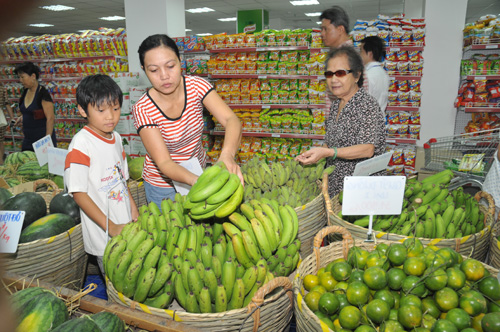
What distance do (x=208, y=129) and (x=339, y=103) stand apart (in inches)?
140

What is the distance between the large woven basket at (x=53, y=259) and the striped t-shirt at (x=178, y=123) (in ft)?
1.96

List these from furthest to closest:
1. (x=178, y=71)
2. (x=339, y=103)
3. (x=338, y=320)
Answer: (x=339, y=103), (x=178, y=71), (x=338, y=320)

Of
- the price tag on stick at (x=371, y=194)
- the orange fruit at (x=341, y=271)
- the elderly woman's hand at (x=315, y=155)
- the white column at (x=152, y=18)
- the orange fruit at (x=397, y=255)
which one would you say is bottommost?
the orange fruit at (x=341, y=271)

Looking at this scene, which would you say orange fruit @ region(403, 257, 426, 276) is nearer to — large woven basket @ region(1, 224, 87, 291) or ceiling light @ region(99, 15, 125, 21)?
large woven basket @ region(1, 224, 87, 291)

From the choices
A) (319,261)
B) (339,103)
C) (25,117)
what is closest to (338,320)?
(319,261)

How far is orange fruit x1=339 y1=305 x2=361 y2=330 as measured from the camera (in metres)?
1.25

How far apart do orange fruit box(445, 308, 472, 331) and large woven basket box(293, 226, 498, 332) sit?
1.45 ft

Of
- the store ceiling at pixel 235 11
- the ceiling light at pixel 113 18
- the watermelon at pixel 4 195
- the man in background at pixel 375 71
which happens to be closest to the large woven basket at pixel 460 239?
the man in background at pixel 375 71

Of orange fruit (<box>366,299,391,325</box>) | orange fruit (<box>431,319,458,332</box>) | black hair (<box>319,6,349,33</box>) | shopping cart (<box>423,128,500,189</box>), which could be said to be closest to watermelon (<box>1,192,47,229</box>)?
orange fruit (<box>366,299,391,325</box>)

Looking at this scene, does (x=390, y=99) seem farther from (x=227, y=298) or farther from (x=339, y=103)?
(x=227, y=298)

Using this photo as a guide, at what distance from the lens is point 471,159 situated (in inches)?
133

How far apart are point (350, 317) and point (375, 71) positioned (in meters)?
3.12

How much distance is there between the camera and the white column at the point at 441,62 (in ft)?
16.9

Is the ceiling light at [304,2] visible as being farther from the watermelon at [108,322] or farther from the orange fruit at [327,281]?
the watermelon at [108,322]
